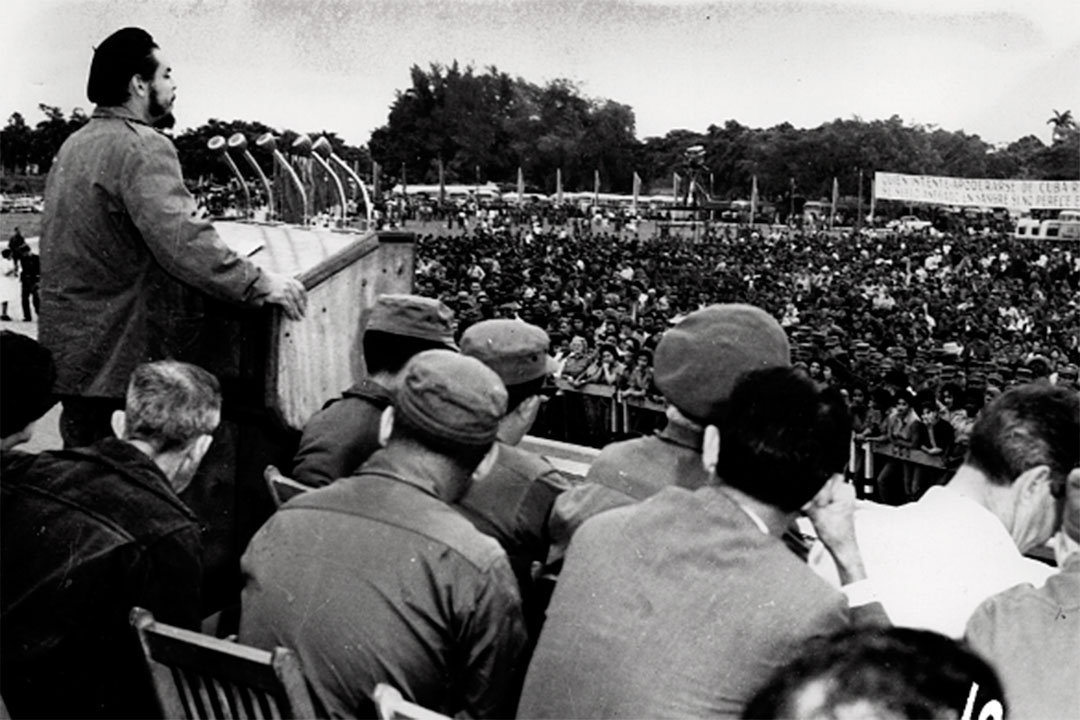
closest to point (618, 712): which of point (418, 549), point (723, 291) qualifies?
point (418, 549)

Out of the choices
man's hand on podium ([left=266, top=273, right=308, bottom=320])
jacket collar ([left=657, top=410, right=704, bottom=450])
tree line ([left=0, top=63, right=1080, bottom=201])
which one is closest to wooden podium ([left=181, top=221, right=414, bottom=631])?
man's hand on podium ([left=266, top=273, right=308, bottom=320])

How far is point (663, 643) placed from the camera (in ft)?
5.75

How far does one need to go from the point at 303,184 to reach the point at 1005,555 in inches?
120

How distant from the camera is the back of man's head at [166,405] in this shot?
247 cm

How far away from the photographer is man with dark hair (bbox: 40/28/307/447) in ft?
9.30

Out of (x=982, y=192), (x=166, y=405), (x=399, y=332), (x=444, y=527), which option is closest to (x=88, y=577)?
(x=166, y=405)

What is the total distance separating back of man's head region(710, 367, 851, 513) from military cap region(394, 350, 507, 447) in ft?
1.57

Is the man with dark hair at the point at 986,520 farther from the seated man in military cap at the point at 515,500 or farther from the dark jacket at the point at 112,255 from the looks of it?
the dark jacket at the point at 112,255

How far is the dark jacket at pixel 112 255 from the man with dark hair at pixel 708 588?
4.18 ft

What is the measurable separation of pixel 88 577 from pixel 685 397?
1.15 metres

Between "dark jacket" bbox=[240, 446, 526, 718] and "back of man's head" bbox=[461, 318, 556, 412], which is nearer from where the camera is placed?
"dark jacket" bbox=[240, 446, 526, 718]

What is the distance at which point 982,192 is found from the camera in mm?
45656

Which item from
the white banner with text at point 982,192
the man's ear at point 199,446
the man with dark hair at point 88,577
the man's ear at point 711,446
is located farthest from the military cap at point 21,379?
the white banner with text at point 982,192

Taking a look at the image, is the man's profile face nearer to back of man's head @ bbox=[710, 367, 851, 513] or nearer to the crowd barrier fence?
back of man's head @ bbox=[710, 367, 851, 513]
